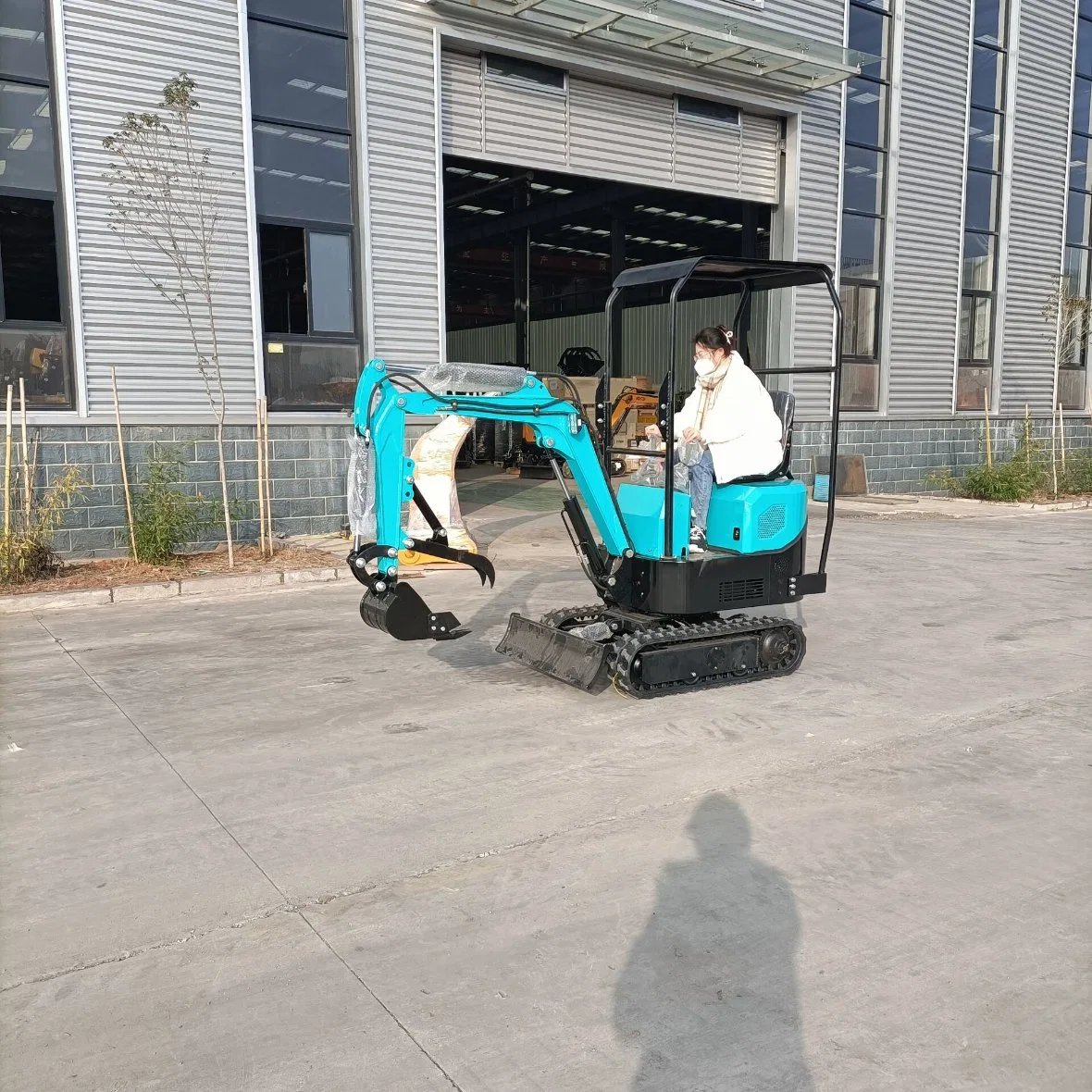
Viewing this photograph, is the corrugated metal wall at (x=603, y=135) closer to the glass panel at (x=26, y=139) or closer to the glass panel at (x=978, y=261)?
the glass panel at (x=26, y=139)

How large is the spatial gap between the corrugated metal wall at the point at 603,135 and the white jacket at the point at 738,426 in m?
8.31

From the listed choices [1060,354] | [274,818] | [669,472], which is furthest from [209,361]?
[1060,354]

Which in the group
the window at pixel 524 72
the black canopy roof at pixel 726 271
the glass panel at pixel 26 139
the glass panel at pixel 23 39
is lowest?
the black canopy roof at pixel 726 271

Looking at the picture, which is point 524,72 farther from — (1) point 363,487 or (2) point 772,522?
(1) point 363,487

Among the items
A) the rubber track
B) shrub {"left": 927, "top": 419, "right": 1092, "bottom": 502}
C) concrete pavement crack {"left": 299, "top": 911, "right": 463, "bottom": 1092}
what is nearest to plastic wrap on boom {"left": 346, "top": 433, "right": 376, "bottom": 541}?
the rubber track

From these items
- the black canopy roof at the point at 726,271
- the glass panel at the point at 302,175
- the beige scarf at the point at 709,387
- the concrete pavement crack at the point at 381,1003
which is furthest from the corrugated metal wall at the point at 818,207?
the concrete pavement crack at the point at 381,1003

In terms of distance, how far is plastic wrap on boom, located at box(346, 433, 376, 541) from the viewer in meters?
5.65

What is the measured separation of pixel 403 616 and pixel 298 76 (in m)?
8.78

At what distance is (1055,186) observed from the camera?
67.8ft

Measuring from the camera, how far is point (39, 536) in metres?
9.45

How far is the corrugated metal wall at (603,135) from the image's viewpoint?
13250mm

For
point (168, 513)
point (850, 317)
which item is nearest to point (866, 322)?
point (850, 317)

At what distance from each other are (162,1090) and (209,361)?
380 inches

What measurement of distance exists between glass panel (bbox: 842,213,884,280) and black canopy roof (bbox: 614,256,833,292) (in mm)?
11886
